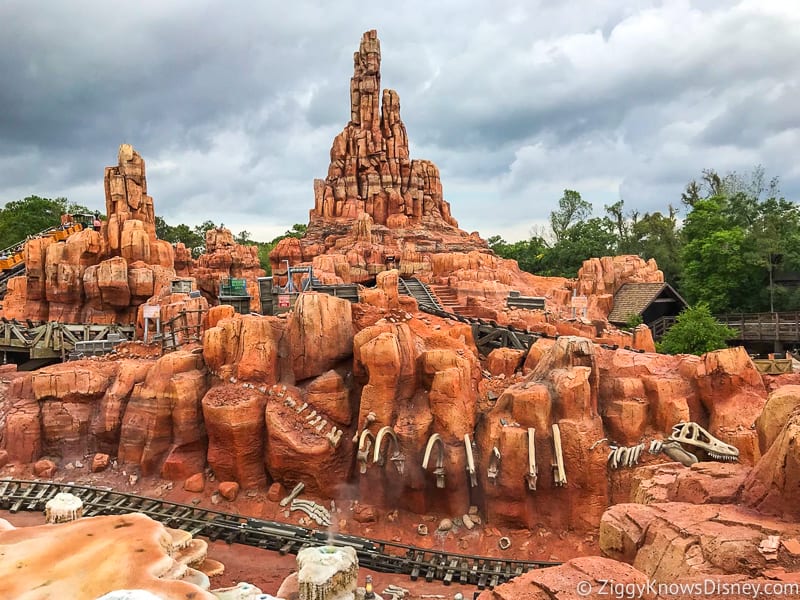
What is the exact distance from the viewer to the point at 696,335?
22.1 metres

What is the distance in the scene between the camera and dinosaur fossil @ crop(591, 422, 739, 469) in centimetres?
1087

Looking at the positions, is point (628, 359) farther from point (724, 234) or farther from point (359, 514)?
point (724, 234)

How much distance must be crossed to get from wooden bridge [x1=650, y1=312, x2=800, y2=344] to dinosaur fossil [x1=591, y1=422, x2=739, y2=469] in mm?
17285

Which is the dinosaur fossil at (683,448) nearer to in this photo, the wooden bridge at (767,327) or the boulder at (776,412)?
the boulder at (776,412)

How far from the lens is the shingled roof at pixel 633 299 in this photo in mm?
31375

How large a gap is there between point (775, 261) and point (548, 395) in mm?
27110

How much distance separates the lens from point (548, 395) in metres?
12.3

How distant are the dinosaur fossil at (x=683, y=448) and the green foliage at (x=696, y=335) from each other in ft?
37.2

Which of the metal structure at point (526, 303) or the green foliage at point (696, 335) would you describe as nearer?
the green foliage at point (696, 335)

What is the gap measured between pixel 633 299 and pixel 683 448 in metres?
22.7

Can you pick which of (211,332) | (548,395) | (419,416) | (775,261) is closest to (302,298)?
(211,332)

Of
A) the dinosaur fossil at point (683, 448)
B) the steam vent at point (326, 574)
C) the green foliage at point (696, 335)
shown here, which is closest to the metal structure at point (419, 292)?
the green foliage at point (696, 335)

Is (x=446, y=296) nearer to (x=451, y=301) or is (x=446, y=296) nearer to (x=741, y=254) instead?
(x=451, y=301)

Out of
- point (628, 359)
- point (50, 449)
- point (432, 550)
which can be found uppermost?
point (628, 359)
